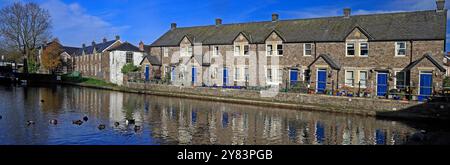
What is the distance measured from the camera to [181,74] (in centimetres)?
4378

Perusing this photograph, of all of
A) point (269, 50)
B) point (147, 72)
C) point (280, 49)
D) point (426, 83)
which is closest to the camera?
point (426, 83)

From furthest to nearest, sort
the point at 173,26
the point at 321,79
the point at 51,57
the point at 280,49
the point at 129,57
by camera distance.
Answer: the point at 51,57
the point at 129,57
the point at 173,26
the point at 280,49
the point at 321,79

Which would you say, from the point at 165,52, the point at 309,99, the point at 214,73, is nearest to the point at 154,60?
the point at 165,52

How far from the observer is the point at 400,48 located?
30172 mm

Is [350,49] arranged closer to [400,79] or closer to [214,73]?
[400,79]

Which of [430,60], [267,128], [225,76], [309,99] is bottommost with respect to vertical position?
[267,128]

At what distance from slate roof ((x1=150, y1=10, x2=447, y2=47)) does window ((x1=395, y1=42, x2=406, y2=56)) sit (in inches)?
20.0

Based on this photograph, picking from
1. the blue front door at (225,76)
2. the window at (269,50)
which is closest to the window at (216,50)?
the blue front door at (225,76)

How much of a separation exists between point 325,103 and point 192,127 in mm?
12508

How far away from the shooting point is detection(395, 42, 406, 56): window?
1180 inches

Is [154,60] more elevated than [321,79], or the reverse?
[154,60]

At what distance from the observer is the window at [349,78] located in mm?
32156

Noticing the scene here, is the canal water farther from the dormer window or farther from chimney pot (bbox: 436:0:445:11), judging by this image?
chimney pot (bbox: 436:0:445:11)

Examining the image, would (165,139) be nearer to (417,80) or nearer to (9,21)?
(417,80)
